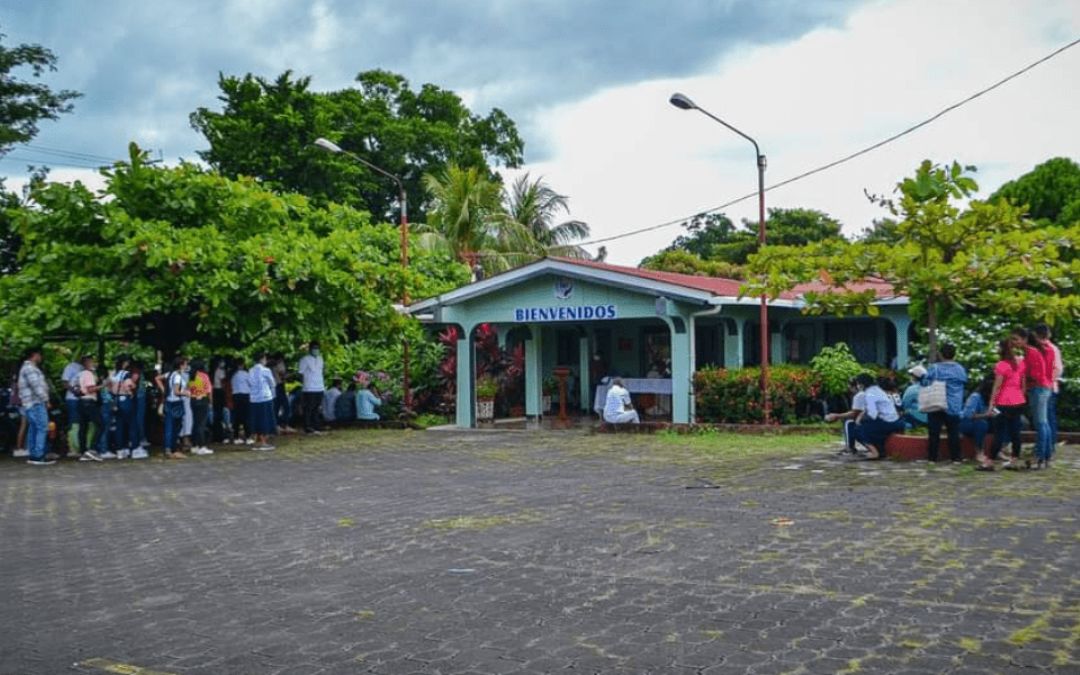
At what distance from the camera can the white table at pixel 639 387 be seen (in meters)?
23.2

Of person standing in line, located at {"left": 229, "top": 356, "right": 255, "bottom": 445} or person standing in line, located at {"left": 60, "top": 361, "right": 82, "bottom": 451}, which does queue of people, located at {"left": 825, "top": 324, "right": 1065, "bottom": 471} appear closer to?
person standing in line, located at {"left": 229, "top": 356, "right": 255, "bottom": 445}

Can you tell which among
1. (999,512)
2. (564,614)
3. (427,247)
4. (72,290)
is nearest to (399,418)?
(72,290)

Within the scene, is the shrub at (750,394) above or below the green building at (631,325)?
below

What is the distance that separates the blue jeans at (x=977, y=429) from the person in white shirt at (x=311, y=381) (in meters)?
12.7

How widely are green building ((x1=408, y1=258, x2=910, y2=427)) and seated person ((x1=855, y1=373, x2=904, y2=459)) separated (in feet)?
12.9

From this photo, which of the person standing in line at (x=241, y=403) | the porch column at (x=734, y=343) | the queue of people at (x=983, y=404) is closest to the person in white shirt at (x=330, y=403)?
the person standing in line at (x=241, y=403)

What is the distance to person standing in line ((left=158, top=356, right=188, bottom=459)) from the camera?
1766 centimetres

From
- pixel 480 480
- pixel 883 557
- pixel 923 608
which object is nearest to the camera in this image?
pixel 923 608

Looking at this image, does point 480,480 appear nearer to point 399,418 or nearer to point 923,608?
point 923,608

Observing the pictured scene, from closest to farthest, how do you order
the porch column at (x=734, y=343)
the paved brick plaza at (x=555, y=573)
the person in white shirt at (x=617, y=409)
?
the paved brick plaza at (x=555, y=573), the person in white shirt at (x=617, y=409), the porch column at (x=734, y=343)

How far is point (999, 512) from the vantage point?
9891 millimetres

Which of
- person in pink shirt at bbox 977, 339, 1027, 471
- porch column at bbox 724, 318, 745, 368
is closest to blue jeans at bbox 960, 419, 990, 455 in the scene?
person in pink shirt at bbox 977, 339, 1027, 471

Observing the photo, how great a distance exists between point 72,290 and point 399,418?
364 inches

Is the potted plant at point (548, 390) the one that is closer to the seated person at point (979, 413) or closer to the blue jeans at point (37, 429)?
the blue jeans at point (37, 429)
